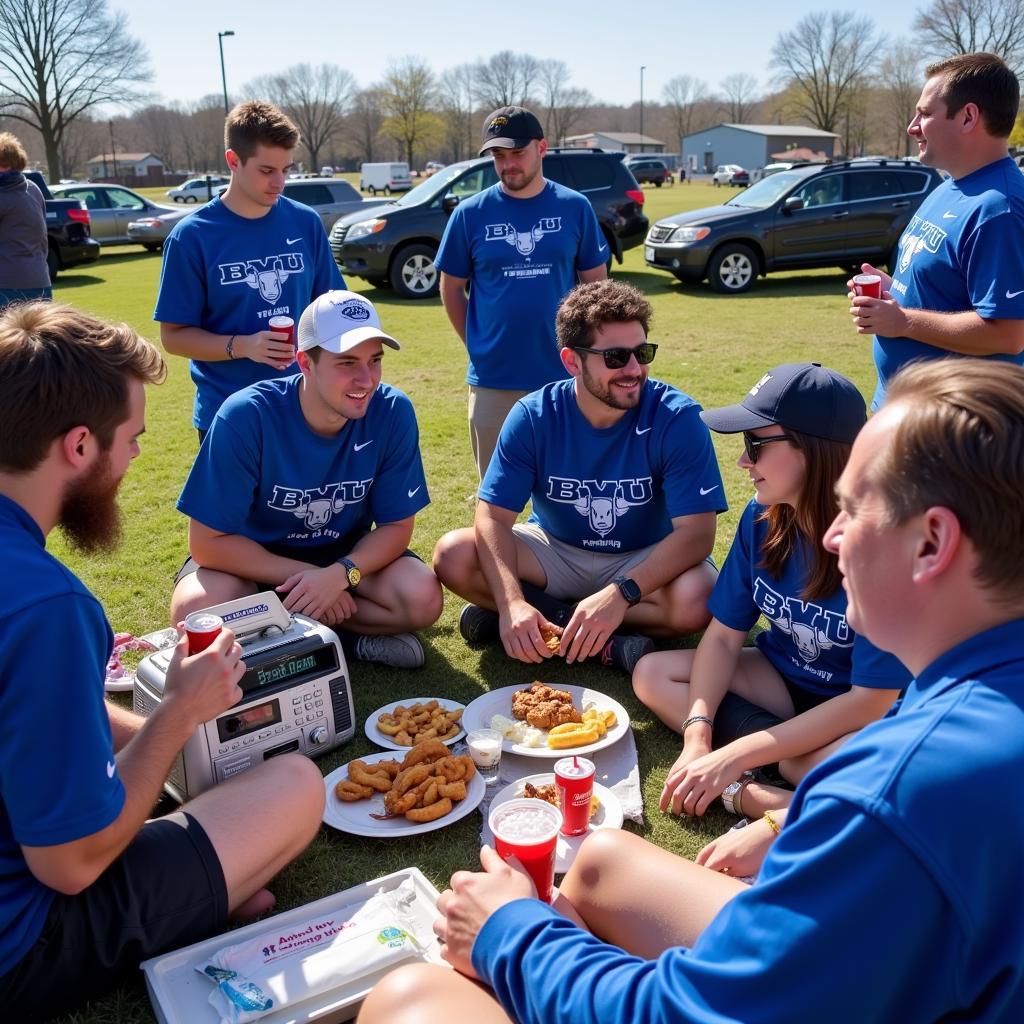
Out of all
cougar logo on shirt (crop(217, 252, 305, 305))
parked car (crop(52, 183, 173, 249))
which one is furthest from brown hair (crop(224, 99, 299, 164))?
parked car (crop(52, 183, 173, 249))

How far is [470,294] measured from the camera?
6.11m

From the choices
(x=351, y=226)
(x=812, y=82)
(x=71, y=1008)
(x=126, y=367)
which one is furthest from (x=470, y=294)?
(x=812, y=82)

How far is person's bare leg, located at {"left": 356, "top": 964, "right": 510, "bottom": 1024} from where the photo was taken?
1814 millimetres

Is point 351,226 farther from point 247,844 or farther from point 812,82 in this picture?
point 812,82

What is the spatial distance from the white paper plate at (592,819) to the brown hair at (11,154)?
7.96 metres

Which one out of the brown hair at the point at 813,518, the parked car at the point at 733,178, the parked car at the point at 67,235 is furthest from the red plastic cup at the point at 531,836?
the parked car at the point at 733,178

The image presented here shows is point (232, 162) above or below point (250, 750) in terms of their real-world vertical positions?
above

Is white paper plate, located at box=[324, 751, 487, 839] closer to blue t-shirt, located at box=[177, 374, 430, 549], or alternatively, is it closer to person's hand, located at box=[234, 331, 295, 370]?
blue t-shirt, located at box=[177, 374, 430, 549]

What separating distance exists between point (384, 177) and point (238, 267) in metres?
57.3

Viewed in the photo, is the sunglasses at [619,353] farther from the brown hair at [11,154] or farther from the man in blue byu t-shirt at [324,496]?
the brown hair at [11,154]

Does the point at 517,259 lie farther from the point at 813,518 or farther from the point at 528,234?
the point at 813,518

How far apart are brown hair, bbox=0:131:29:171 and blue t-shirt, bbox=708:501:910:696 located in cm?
794

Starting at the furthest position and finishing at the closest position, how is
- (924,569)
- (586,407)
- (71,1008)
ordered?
(586,407)
(71,1008)
(924,569)

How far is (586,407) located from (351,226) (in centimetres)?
1237
